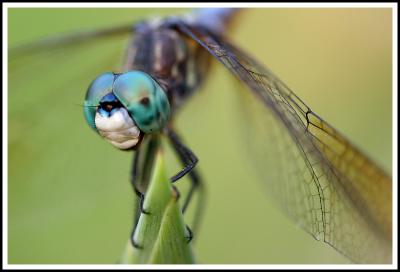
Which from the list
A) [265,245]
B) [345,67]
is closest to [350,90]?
[345,67]

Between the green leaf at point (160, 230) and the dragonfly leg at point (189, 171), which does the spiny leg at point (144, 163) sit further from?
the green leaf at point (160, 230)

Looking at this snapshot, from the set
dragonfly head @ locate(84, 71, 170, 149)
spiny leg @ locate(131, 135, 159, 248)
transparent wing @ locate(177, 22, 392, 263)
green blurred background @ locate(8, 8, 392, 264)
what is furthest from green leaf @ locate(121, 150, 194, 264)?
green blurred background @ locate(8, 8, 392, 264)

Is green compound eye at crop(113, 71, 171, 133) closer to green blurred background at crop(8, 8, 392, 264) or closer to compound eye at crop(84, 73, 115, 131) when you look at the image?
compound eye at crop(84, 73, 115, 131)

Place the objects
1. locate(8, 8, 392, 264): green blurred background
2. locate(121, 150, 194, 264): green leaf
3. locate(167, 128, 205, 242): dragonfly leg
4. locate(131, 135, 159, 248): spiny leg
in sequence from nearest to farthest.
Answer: locate(121, 150, 194, 264): green leaf, locate(167, 128, 205, 242): dragonfly leg, locate(131, 135, 159, 248): spiny leg, locate(8, 8, 392, 264): green blurred background

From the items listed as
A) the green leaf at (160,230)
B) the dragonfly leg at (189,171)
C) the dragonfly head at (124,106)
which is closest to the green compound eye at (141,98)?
the dragonfly head at (124,106)

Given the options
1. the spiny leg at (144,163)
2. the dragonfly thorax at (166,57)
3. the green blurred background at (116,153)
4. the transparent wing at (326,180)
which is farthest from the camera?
the green blurred background at (116,153)

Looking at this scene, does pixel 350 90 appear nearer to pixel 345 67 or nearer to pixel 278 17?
pixel 345 67

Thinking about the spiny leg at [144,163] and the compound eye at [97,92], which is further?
the spiny leg at [144,163]
